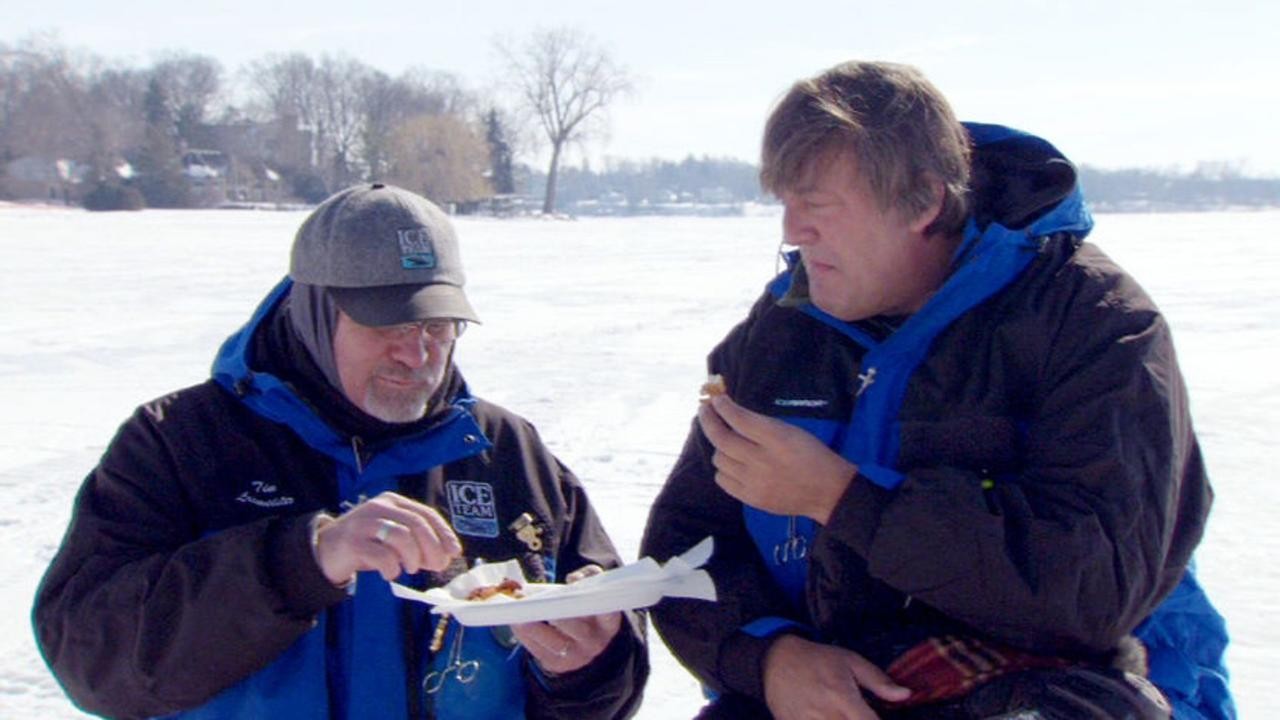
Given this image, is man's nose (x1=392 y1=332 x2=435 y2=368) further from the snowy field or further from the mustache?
the snowy field

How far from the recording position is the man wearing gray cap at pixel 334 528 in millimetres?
2139

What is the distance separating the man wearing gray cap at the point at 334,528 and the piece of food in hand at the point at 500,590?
87 mm

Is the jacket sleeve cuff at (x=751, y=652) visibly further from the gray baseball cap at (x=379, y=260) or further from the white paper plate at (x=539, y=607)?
the gray baseball cap at (x=379, y=260)

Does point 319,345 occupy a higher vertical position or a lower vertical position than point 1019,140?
lower

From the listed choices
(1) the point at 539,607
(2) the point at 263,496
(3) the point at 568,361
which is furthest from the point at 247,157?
(1) the point at 539,607

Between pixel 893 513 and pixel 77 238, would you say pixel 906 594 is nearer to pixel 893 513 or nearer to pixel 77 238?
pixel 893 513

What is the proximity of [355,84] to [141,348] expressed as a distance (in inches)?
2517

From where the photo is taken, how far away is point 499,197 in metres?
64.3

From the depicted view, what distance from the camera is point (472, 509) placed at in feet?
8.36

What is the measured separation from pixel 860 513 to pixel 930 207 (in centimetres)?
58

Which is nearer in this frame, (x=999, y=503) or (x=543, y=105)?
(x=999, y=503)

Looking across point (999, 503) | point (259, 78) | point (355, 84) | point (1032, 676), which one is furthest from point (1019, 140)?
point (259, 78)

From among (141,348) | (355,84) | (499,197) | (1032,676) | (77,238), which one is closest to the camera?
(1032,676)

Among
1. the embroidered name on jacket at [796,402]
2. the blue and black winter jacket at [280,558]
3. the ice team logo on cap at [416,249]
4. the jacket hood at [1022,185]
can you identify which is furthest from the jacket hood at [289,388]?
the jacket hood at [1022,185]
